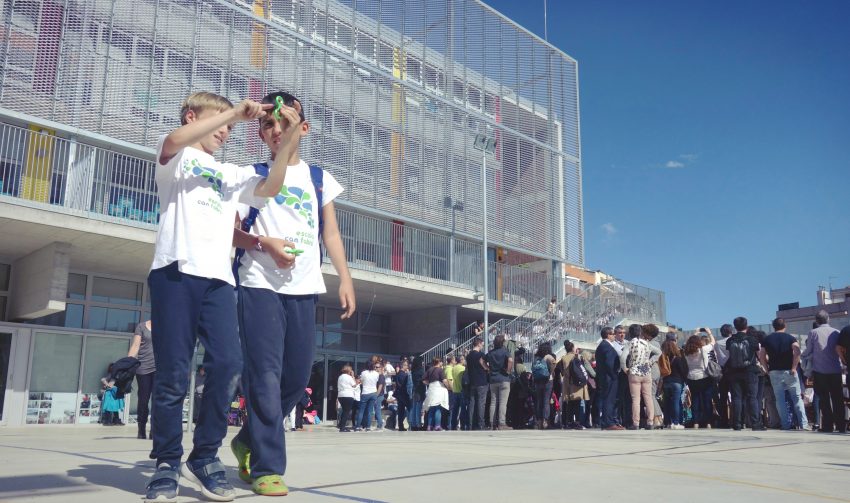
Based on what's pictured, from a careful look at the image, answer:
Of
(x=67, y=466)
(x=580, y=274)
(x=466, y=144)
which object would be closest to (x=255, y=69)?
(x=466, y=144)

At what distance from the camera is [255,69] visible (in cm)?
2077

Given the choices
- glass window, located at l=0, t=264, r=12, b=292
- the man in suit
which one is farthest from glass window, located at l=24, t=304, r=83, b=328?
the man in suit

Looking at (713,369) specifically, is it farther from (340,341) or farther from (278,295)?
(340,341)

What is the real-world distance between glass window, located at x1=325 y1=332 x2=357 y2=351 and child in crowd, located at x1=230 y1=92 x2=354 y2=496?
21.2 meters

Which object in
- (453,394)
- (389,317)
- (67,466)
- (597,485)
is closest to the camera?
(597,485)

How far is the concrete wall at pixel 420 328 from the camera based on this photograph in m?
25.0

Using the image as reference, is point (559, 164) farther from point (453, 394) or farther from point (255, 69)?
point (453, 394)

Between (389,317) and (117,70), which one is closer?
(117,70)

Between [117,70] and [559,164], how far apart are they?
18.7 m

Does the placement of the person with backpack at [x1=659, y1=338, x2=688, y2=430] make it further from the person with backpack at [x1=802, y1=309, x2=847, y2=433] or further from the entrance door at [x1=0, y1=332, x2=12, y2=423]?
the entrance door at [x1=0, y1=332, x2=12, y2=423]

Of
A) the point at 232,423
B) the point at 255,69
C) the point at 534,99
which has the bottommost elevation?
the point at 232,423

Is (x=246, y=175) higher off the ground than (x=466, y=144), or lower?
lower

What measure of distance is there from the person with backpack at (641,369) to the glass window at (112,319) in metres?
13.7

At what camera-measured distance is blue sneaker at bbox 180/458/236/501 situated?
274 centimetres
